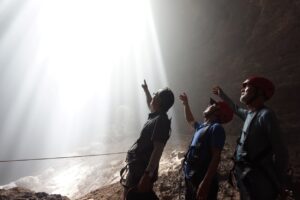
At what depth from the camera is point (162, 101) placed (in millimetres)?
3650

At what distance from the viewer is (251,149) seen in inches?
121

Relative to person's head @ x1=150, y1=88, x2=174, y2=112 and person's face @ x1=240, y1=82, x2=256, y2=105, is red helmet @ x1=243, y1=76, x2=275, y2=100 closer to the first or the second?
person's face @ x1=240, y1=82, x2=256, y2=105

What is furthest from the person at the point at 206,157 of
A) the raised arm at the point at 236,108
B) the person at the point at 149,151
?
the person at the point at 149,151

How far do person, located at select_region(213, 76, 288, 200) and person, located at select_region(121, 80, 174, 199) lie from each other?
861mm

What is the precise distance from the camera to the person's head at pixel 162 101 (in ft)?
11.9

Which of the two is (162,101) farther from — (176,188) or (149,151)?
(176,188)

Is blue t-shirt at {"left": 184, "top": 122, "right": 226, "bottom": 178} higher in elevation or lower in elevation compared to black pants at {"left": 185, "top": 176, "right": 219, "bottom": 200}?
higher

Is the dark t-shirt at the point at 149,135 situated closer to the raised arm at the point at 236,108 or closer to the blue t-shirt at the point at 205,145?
the blue t-shirt at the point at 205,145

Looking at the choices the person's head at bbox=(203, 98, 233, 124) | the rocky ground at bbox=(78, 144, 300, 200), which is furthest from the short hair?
the rocky ground at bbox=(78, 144, 300, 200)

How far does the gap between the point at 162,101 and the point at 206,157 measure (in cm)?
84

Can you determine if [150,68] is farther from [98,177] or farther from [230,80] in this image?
[98,177]

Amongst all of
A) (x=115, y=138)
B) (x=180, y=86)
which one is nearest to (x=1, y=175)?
(x=115, y=138)

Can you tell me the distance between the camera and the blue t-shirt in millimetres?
3230

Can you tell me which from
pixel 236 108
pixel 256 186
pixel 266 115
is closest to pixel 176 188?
pixel 236 108
